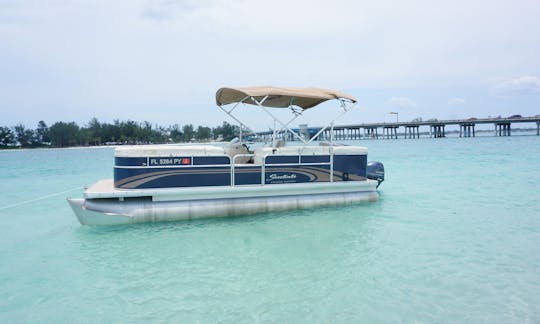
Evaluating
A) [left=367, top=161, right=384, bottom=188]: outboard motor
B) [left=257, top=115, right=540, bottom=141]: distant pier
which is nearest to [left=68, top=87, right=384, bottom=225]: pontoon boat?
[left=367, top=161, right=384, bottom=188]: outboard motor

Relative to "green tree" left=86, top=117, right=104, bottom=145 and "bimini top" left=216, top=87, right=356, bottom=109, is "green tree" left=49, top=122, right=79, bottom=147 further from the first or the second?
"bimini top" left=216, top=87, right=356, bottom=109

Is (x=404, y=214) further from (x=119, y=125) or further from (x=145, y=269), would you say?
(x=119, y=125)

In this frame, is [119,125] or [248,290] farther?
[119,125]

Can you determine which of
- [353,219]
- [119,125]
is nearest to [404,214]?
[353,219]

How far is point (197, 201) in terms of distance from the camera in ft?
25.6

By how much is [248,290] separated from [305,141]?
4941 mm

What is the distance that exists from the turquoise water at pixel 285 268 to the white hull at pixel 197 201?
228 mm

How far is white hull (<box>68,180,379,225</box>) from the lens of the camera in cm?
722

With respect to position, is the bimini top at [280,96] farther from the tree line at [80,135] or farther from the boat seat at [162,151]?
the tree line at [80,135]

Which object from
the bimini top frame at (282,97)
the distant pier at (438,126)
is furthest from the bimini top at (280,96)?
the distant pier at (438,126)

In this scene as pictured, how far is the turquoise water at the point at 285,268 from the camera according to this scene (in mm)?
4020

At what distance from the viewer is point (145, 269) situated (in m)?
5.27

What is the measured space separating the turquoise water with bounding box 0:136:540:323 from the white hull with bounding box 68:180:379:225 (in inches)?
9.0

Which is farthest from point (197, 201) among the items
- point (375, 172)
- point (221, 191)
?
point (375, 172)
